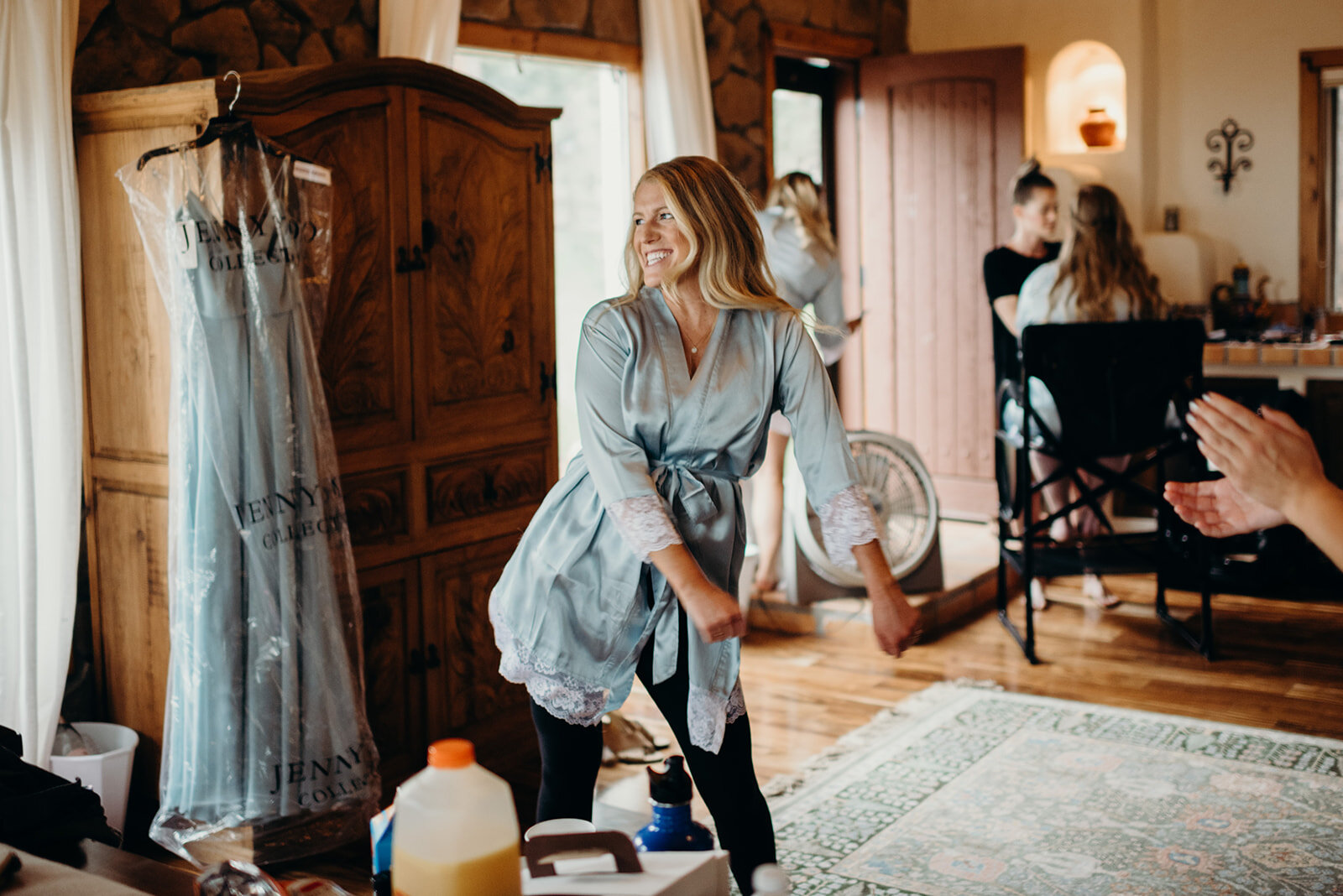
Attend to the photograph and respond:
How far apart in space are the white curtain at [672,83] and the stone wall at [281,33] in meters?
0.10

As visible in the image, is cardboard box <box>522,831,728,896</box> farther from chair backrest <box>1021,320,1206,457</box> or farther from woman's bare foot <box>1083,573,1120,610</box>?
woman's bare foot <box>1083,573,1120,610</box>

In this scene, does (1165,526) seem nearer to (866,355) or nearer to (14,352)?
(866,355)

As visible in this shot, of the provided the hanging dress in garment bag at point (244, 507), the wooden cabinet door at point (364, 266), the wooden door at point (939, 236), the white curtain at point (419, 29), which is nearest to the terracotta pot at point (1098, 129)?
the wooden door at point (939, 236)

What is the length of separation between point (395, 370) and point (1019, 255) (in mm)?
2948

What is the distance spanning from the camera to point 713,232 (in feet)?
6.60

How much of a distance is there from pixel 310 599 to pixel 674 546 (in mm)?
1195

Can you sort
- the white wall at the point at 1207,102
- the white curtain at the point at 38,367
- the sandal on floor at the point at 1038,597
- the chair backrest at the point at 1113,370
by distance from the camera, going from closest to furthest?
the white curtain at the point at 38,367 → the chair backrest at the point at 1113,370 → the sandal on floor at the point at 1038,597 → the white wall at the point at 1207,102

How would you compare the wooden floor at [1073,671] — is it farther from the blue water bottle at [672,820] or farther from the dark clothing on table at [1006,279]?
the blue water bottle at [672,820]

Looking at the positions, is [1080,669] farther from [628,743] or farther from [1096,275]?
[628,743]

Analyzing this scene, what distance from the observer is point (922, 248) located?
20.9 feet

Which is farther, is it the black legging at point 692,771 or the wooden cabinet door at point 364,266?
the wooden cabinet door at point 364,266

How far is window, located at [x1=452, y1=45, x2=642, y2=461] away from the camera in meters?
4.58

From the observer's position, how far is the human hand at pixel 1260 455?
1519mm

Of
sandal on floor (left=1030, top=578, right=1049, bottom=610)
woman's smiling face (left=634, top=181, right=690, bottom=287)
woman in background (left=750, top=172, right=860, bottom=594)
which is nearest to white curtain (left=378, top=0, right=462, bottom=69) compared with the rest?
woman in background (left=750, top=172, right=860, bottom=594)
